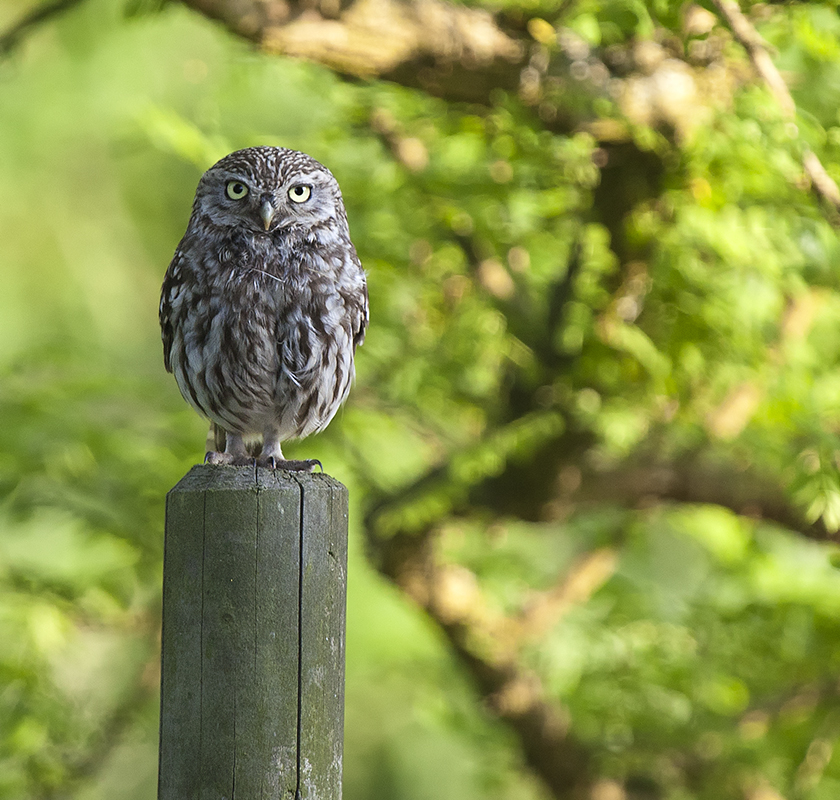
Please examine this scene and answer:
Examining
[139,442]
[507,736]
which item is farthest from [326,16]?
[507,736]

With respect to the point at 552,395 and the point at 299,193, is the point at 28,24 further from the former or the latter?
the point at 552,395

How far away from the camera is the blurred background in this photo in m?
3.25

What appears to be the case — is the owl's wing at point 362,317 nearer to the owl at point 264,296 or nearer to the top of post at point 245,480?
the owl at point 264,296

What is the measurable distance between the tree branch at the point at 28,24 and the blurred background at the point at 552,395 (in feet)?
0.04

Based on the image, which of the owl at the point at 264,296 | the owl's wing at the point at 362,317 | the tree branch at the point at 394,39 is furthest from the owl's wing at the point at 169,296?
the tree branch at the point at 394,39

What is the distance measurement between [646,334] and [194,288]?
1.64 metres

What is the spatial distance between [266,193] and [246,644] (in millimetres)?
1374

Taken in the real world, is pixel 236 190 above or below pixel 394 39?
below

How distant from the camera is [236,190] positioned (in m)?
2.73

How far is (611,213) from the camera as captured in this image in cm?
365

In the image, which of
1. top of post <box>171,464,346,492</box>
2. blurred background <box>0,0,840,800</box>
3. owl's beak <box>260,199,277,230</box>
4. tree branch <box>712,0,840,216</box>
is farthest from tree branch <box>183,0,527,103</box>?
top of post <box>171,464,346,492</box>

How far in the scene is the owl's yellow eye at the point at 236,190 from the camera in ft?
8.92

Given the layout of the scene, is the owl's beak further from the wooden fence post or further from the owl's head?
the wooden fence post

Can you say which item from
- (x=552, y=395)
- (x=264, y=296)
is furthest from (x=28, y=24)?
(x=552, y=395)
